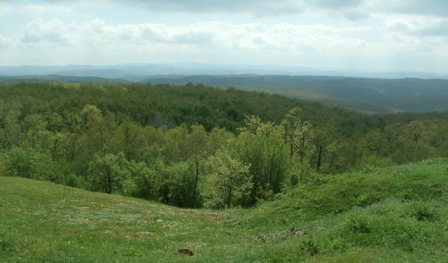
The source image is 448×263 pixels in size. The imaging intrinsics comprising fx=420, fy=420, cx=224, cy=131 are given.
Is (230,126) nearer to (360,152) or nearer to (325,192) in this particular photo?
(360,152)

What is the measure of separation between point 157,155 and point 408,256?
74.6 m

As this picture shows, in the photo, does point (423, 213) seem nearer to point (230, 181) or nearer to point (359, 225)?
point (359, 225)

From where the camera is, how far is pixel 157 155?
8581 centimetres

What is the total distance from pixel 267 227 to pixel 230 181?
2950 cm

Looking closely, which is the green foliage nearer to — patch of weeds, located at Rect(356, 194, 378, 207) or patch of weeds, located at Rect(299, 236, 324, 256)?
patch of weeds, located at Rect(356, 194, 378, 207)

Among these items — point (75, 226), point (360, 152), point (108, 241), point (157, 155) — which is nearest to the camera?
point (108, 241)

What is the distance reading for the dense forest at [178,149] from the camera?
189ft

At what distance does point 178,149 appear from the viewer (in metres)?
92.3

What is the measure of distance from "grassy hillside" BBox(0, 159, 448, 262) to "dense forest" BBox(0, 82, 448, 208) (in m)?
7.01

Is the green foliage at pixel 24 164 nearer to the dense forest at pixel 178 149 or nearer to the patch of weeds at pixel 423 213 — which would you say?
the dense forest at pixel 178 149

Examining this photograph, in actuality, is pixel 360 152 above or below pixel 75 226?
below

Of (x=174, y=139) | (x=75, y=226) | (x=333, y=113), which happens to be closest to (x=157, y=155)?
(x=174, y=139)

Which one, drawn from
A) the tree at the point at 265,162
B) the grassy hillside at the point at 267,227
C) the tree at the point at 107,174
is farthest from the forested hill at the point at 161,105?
the grassy hillside at the point at 267,227

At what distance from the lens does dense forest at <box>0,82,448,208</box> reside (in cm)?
5747
